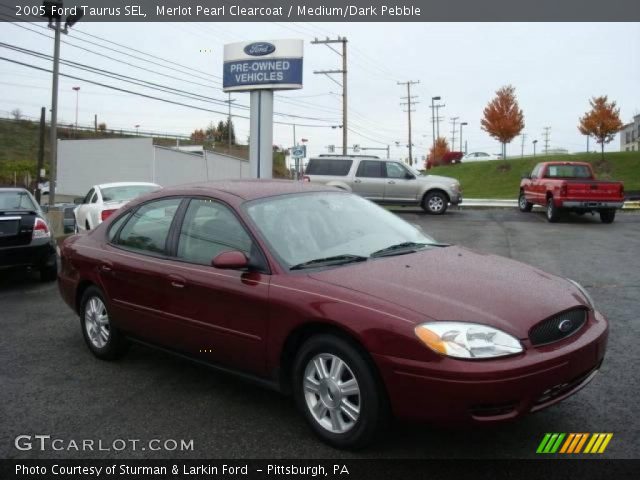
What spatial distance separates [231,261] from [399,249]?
119cm

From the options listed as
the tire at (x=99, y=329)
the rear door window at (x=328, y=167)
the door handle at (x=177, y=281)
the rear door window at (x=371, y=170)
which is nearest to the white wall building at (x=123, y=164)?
the rear door window at (x=328, y=167)

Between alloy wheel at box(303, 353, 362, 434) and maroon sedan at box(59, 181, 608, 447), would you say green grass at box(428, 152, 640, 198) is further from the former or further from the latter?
alloy wheel at box(303, 353, 362, 434)

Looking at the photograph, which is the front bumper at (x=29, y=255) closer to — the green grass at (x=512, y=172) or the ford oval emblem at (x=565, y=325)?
the ford oval emblem at (x=565, y=325)

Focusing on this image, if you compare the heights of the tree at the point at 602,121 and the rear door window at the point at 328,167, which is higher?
the tree at the point at 602,121

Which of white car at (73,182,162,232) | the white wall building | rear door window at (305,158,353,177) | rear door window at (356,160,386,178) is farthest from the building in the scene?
white car at (73,182,162,232)

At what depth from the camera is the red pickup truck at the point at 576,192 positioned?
16.5 meters

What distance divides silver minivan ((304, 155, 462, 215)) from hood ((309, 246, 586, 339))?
15.6m

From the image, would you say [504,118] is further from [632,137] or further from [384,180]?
[632,137]

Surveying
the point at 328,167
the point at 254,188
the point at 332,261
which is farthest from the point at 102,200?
the point at 332,261

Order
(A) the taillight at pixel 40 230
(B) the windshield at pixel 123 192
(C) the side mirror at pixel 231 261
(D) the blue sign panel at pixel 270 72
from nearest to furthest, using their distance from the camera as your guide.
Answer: (C) the side mirror at pixel 231 261, (A) the taillight at pixel 40 230, (B) the windshield at pixel 123 192, (D) the blue sign panel at pixel 270 72

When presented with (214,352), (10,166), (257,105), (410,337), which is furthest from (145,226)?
(10,166)

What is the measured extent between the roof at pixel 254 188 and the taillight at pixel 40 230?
465 centimetres

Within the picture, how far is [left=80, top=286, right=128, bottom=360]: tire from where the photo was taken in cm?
494

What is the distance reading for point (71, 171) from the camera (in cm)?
4466
